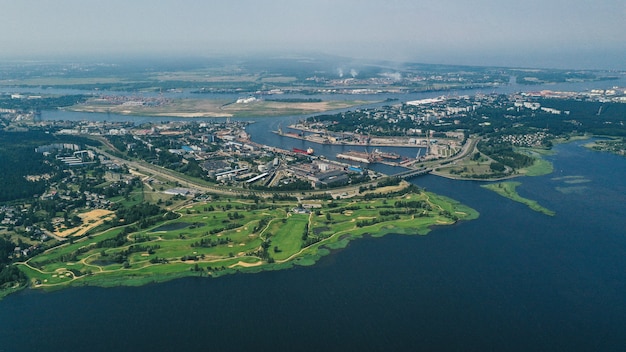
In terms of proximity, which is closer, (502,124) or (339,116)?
(502,124)

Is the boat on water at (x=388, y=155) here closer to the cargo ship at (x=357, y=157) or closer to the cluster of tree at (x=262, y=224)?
the cargo ship at (x=357, y=157)

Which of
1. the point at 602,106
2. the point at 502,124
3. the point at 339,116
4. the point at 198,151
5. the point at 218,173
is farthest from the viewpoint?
the point at 602,106

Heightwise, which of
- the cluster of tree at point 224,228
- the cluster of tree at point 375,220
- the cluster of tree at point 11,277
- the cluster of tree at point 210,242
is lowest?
the cluster of tree at point 11,277

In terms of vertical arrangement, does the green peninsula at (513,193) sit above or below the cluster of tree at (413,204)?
above

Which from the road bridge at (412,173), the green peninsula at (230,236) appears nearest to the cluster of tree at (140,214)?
the green peninsula at (230,236)

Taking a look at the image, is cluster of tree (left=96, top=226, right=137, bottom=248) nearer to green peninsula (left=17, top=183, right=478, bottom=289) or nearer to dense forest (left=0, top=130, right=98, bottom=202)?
green peninsula (left=17, top=183, right=478, bottom=289)

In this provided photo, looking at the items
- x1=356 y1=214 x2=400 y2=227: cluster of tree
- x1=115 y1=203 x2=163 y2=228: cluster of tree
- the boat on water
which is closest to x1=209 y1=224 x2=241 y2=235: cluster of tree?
x1=115 y1=203 x2=163 y2=228: cluster of tree

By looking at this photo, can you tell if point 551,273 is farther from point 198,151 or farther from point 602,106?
point 602,106

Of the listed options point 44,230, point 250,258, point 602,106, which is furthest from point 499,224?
point 602,106
